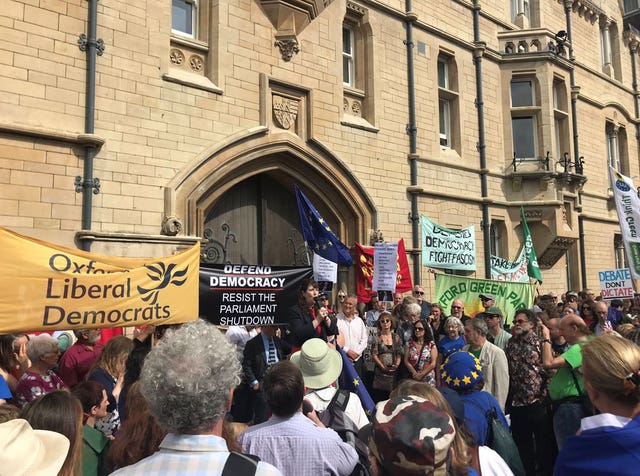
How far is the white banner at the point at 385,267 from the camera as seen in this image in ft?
30.8

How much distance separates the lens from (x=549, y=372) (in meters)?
5.38

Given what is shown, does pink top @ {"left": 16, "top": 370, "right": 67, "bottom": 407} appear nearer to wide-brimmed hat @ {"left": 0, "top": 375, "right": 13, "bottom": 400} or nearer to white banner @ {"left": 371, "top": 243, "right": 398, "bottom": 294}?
wide-brimmed hat @ {"left": 0, "top": 375, "right": 13, "bottom": 400}

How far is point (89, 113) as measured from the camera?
775cm

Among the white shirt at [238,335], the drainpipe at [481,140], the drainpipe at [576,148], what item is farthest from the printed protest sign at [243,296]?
the drainpipe at [576,148]

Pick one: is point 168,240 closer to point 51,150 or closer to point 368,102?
point 51,150

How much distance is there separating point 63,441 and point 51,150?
255 inches

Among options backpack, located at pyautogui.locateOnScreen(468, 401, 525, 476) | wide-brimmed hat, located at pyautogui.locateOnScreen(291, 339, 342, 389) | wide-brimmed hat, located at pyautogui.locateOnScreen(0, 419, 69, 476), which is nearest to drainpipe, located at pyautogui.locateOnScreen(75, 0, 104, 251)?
wide-brimmed hat, located at pyautogui.locateOnScreen(291, 339, 342, 389)

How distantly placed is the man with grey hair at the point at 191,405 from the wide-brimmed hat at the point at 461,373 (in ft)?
6.45

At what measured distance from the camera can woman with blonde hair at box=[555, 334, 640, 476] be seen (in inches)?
73.5

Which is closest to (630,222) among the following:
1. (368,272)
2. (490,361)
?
(368,272)

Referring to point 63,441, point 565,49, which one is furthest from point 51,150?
point 565,49

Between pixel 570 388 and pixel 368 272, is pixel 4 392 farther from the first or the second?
pixel 368 272

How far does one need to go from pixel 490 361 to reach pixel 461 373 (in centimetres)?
214

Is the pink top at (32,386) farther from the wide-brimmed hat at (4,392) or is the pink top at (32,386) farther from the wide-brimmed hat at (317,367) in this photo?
the wide-brimmed hat at (317,367)
